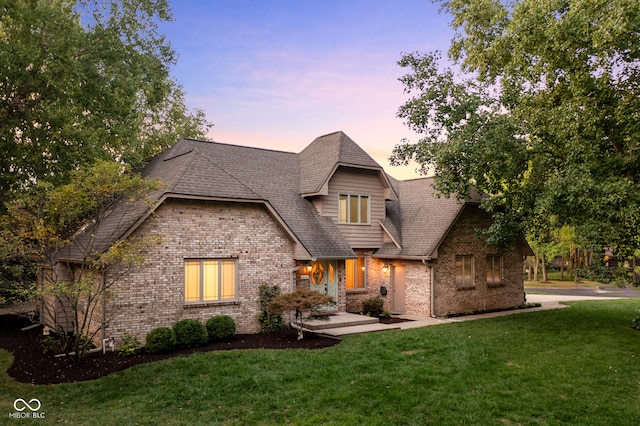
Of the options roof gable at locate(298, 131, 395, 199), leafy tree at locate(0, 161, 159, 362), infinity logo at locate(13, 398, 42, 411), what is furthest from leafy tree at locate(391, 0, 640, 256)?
infinity logo at locate(13, 398, 42, 411)

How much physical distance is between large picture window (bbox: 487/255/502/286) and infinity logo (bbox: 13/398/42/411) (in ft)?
59.9

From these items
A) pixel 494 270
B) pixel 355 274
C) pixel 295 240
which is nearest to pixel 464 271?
pixel 494 270

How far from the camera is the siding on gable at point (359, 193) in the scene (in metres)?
19.9

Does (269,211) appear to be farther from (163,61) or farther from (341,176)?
(163,61)

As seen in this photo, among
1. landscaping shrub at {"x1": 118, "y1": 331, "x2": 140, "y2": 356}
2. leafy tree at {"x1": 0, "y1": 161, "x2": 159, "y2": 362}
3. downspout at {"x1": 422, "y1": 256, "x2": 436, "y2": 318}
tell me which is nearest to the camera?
leafy tree at {"x1": 0, "y1": 161, "x2": 159, "y2": 362}

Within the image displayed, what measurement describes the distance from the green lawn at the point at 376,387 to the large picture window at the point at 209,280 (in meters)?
3.03

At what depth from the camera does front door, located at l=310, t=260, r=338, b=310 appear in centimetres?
1828

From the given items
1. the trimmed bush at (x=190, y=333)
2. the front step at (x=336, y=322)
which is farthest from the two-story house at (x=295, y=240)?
the front step at (x=336, y=322)

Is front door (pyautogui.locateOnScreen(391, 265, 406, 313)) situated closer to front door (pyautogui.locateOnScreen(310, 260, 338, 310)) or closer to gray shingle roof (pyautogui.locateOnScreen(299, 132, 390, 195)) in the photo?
front door (pyautogui.locateOnScreen(310, 260, 338, 310))

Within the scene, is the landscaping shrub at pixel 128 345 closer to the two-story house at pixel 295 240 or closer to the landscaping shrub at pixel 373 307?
the two-story house at pixel 295 240

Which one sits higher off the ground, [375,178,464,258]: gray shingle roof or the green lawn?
[375,178,464,258]: gray shingle roof

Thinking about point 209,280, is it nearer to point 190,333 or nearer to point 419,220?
point 190,333

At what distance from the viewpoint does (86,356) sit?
12.5m

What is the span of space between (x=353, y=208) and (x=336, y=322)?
6253 millimetres
